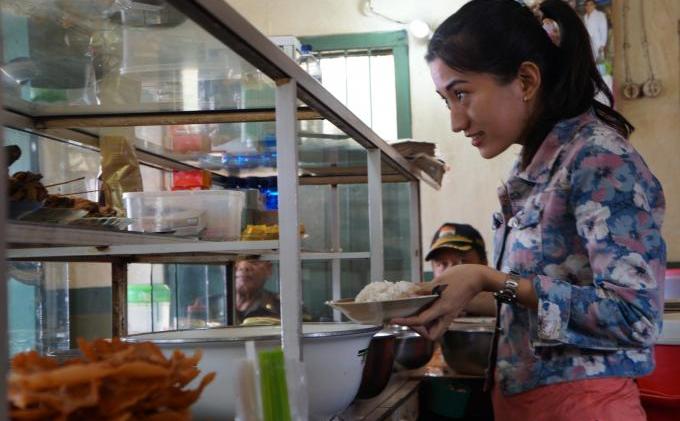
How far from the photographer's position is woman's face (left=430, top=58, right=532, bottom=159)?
5.38ft

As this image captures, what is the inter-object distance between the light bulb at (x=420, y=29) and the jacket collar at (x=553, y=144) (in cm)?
330

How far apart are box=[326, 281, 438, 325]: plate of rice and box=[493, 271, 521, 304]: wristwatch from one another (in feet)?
0.42

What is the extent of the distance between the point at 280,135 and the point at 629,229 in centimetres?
64

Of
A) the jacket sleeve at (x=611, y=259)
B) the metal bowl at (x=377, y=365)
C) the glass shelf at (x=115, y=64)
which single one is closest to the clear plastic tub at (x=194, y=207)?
the glass shelf at (x=115, y=64)

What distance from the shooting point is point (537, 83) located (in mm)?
1657

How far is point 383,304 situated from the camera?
1439 millimetres

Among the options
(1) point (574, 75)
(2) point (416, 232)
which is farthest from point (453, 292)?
(2) point (416, 232)

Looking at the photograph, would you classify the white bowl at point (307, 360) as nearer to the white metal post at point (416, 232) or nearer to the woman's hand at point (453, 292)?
the woman's hand at point (453, 292)

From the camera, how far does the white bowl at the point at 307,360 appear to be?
122 centimetres

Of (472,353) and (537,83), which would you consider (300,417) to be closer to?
(537,83)

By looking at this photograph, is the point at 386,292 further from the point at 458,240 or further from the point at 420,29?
the point at 420,29

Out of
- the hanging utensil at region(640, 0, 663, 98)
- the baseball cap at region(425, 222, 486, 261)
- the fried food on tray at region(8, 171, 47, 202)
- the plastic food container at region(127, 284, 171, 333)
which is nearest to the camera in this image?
the fried food on tray at region(8, 171, 47, 202)

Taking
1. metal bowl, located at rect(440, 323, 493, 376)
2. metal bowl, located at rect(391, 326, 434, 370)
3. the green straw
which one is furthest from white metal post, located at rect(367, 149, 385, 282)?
the green straw

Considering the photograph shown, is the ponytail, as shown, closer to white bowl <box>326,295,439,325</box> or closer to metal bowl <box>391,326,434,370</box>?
white bowl <box>326,295,439,325</box>
